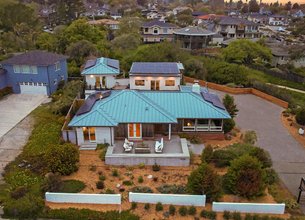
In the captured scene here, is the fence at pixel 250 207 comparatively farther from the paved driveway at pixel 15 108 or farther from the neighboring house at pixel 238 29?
the neighboring house at pixel 238 29

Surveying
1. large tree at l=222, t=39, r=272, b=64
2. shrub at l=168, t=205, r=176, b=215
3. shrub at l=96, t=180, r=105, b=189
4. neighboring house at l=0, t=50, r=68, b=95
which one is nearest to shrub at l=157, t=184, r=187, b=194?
shrub at l=168, t=205, r=176, b=215

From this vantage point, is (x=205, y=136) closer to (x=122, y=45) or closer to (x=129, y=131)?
(x=129, y=131)

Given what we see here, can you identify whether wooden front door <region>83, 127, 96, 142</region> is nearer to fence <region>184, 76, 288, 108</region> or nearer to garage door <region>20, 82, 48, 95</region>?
garage door <region>20, 82, 48, 95</region>

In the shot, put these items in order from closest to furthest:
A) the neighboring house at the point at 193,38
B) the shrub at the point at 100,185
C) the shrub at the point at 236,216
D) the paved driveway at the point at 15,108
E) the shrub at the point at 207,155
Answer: the shrub at the point at 236,216, the shrub at the point at 100,185, the shrub at the point at 207,155, the paved driveway at the point at 15,108, the neighboring house at the point at 193,38

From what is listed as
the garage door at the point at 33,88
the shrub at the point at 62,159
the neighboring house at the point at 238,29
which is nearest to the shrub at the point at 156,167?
the shrub at the point at 62,159

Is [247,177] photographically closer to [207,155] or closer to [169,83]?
[207,155]

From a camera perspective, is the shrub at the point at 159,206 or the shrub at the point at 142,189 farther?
the shrub at the point at 142,189
